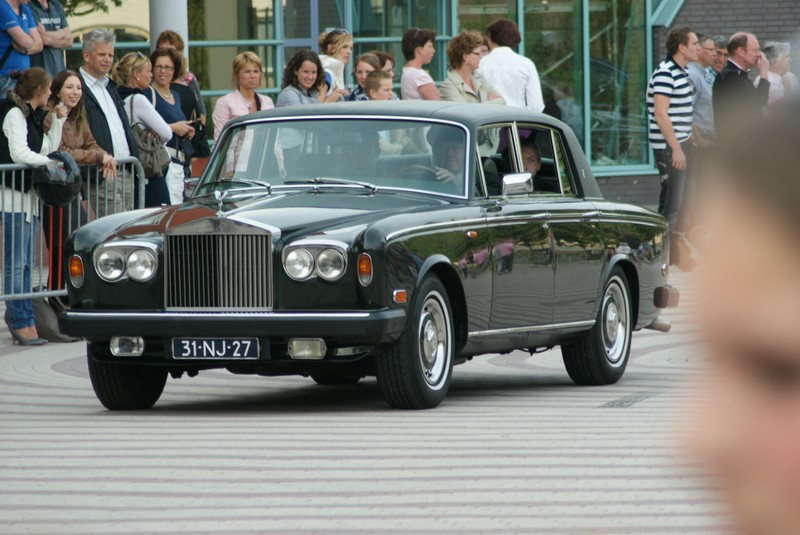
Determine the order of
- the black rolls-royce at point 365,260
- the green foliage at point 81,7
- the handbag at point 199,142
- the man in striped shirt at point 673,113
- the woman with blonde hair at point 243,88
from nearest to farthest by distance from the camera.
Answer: the black rolls-royce at point 365,260, the woman with blonde hair at point 243,88, the handbag at point 199,142, the man in striped shirt at point 673,113, the green foliage at point 81,7

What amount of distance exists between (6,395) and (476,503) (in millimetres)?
4795

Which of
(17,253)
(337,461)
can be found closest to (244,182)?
(17,253)

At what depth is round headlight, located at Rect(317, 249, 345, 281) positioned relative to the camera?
8.23m

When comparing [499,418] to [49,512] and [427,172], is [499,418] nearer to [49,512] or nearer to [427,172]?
[427,172]

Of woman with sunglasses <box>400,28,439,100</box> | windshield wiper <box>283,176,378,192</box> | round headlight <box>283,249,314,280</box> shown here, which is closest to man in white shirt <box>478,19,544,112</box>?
woman with sunglasses <box>400,28,439,100</box>

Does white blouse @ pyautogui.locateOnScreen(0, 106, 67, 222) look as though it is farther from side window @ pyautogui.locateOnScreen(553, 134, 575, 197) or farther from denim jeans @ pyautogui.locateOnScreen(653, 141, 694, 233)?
denim jeans @ pyautogui.locateOnScreen(653, 141, 694, 233)

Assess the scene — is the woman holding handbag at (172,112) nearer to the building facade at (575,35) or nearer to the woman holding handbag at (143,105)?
the woman holding handbag at (143,105)

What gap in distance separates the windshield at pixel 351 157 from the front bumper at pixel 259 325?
1311mm

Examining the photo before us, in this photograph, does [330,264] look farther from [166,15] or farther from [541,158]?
[166,15]

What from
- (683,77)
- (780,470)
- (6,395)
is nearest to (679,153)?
(683,77)

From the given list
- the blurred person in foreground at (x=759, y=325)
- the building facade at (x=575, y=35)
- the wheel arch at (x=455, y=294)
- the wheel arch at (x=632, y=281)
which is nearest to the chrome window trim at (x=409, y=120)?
the wheel arch at (x=455, y=294)

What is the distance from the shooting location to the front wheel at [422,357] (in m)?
8.41

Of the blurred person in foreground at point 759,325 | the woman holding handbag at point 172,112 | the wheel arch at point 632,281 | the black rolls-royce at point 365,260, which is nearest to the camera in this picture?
the blurred person in foreground at point 759,325

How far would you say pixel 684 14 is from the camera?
28234mm
